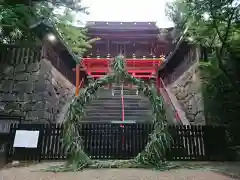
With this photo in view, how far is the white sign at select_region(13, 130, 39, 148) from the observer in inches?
250

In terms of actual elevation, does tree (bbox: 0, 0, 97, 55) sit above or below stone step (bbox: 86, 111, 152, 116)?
above

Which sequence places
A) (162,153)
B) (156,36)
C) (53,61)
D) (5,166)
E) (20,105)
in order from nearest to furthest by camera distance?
1. (162,153)
2. (5,166)
3. (20,105)
4. (53,61)
5. (156,36)

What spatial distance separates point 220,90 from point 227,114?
893mm

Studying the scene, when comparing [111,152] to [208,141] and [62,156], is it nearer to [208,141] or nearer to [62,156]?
[62,156]

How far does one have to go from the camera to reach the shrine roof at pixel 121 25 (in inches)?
844

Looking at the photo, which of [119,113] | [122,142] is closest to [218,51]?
[122,142]

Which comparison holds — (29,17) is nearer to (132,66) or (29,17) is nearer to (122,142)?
(122,142)

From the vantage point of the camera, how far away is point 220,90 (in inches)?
314

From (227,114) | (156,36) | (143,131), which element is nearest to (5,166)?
(143,131)

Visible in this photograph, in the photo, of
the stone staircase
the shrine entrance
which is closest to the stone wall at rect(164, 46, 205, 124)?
the stone staircase

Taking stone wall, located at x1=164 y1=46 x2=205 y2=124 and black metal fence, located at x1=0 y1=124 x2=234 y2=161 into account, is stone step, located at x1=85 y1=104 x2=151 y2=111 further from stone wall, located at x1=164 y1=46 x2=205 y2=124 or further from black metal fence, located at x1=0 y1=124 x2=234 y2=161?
black metal fence, located at x1=0 y1=124 x2=234 y2=161

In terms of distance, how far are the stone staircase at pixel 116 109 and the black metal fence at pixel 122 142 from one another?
284 centimetres

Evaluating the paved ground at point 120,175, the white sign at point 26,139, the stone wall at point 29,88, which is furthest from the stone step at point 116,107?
the paved ground at point 120,175

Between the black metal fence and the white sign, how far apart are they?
11.9 inches
